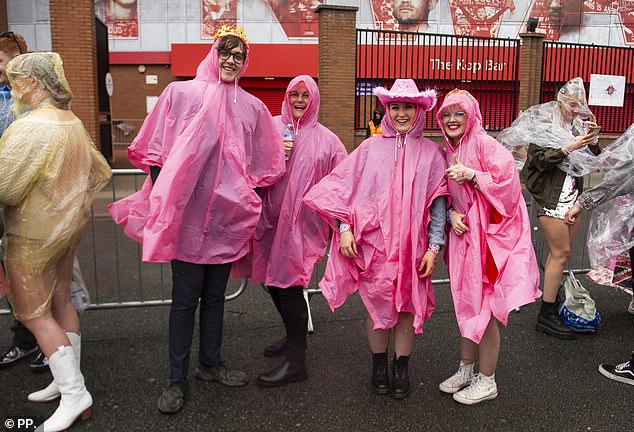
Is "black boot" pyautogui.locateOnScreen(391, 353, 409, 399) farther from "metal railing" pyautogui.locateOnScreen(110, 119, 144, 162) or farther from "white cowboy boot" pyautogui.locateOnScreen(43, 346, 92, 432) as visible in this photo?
"metal railing" pyautogui.locateOnScreen(110, 119, 144, 162)

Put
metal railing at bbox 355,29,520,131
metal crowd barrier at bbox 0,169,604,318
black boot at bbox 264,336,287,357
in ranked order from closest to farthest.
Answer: black boot at bbox 264,336,287,357 → metal crowd barrier at bbox 0,169,604,318 → metal railing at bbox 355,29,520,131

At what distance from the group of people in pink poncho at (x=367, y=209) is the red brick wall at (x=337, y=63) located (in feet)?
33.4

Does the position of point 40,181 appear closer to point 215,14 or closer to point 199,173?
point 199,173

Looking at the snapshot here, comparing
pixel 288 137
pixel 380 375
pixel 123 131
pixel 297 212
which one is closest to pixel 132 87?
pixel 123 131

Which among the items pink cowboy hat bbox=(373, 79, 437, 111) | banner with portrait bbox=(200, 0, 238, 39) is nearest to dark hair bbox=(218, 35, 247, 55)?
pink cowboy hat bbox=(373, 79, 437, 111)

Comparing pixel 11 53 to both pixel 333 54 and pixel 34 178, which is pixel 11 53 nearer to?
pixel 34 178

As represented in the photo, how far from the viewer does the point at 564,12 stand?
2380 cm

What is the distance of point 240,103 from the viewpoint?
312 cm

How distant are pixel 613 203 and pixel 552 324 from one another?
102cm

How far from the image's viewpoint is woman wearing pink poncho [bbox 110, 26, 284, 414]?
2900 mm

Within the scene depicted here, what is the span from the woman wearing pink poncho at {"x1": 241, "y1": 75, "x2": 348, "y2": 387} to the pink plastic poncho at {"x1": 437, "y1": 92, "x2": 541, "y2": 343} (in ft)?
2.54

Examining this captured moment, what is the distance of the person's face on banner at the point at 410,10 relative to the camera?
2323 cm

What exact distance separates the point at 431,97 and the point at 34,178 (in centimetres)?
204

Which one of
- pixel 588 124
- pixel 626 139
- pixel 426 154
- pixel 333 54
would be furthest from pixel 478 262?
pixel 333 54
